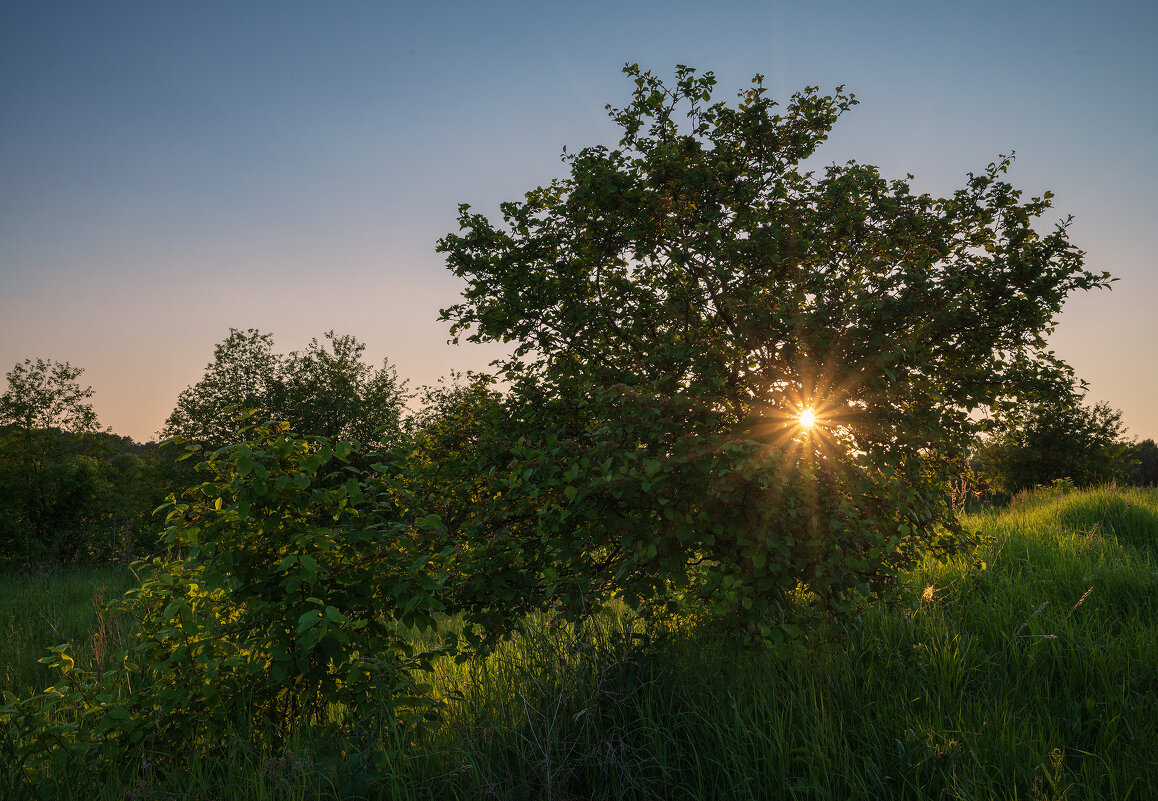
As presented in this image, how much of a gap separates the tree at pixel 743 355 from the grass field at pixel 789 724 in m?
0.63

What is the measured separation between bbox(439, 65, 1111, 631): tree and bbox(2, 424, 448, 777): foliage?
111cm

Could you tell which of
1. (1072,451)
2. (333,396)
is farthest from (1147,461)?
(333,396)

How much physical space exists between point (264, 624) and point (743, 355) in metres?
4.03

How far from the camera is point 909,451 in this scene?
4.19 meters

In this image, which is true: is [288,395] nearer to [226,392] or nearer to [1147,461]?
[226,392]

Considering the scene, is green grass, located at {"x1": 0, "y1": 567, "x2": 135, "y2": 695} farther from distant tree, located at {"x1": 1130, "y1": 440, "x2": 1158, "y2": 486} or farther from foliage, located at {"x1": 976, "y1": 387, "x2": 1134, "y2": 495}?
distant tree, located at {"x1": 1130, "y1": 440, "x2": 1158, "y2": 486}

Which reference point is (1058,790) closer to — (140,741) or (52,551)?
(140,741)

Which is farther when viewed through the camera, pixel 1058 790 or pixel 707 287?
pixel 707 287

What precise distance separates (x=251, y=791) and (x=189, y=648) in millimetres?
1036

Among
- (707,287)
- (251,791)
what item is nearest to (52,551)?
(251,791)

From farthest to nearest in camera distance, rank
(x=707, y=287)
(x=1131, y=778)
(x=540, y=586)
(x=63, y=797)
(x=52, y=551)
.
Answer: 1. (x=52, y=551)
2. (x=707, y=287)
3. (x=540, y=586)
4. (x=63, y=797)
5. (x=1131, y=778)

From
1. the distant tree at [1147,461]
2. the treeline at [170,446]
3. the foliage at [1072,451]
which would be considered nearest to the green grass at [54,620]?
the treeline at [170,446]

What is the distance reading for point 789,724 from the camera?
3.63 meters

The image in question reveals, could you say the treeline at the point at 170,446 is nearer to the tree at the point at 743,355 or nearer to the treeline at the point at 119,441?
the treeline at the point at 119,441
